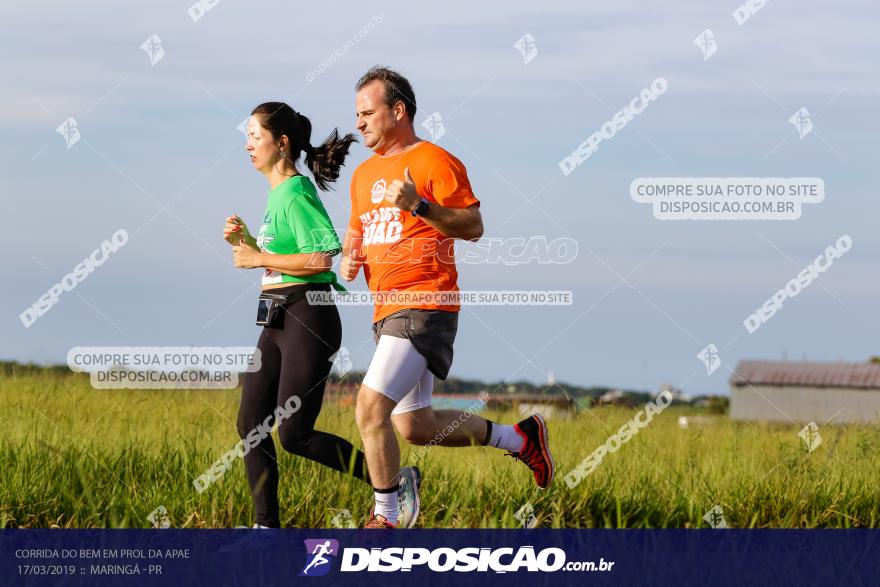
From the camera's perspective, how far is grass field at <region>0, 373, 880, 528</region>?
19.9ft

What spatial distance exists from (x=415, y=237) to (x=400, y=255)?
119mm

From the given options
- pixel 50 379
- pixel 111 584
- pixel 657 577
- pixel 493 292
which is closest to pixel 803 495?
pixel 657 577

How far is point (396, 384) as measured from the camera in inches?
217

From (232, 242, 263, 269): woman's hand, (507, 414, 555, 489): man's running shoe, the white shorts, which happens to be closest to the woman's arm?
(232, 242, 263, 269): woman's hand

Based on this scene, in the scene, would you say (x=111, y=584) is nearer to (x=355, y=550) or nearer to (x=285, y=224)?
(x=355, y=550)

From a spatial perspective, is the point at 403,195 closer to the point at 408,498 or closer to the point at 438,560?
the point at 408,498

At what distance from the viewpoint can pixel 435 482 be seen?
6469 millimetres

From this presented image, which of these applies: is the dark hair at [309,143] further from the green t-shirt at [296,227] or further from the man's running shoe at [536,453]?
A: the man's running shoe at [536,453]

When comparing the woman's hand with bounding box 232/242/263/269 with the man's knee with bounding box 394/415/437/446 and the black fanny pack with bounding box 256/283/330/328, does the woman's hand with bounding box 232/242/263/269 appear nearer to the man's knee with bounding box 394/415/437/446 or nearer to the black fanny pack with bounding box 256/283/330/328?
the black fanny pack with bounding box 256/283/330/328

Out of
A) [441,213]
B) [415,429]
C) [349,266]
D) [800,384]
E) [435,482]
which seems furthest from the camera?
[800,384]

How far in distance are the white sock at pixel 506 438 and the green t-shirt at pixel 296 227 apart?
1.31m

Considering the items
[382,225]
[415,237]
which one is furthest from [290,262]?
[415,237]

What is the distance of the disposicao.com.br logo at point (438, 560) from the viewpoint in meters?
5.21

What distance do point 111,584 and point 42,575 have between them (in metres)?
0.39
